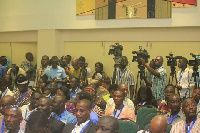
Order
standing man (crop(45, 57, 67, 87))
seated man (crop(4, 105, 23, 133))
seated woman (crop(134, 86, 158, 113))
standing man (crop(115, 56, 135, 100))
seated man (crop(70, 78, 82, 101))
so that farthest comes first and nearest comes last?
standing man (crop(45, 57, 67, 87)) < standing man (crop(115, 56, 135, 100)) < seated man (crop(70, 78, 82, 101)) < seated woman (crop(134, 86, 158, 113)) < seated man (crop(4, 105, 23, 133))

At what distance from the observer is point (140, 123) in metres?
5.41

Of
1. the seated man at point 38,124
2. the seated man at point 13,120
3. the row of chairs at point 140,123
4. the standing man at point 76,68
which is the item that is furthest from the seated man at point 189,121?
the standing man at point 76,68

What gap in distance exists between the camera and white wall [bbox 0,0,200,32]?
9.55m

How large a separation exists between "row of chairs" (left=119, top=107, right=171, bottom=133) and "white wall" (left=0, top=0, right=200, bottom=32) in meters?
4.46

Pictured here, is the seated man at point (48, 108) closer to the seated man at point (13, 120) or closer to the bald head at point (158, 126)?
the seated man at point (13, 120)

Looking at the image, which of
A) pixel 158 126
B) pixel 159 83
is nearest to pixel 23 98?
pixel 159 83

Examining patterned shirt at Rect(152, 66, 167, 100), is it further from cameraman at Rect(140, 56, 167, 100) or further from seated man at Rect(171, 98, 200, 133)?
seated man at Rect(171, 98, 200, 133)

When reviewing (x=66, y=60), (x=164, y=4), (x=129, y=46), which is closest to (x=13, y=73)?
(x=66, y=60)

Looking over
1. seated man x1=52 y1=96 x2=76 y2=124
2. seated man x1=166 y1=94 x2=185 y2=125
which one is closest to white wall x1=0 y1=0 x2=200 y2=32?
seated man x1=166 y1=94 x2=185 y2=125

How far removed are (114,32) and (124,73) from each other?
2.78 metres

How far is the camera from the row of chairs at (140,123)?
4625mm

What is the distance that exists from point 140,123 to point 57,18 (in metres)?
6.67

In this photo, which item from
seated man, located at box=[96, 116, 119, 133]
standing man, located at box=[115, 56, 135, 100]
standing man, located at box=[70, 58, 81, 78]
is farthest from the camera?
standing man, located at box=[70, 58, 81, 78]

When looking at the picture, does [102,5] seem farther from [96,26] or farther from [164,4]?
[164,4]
